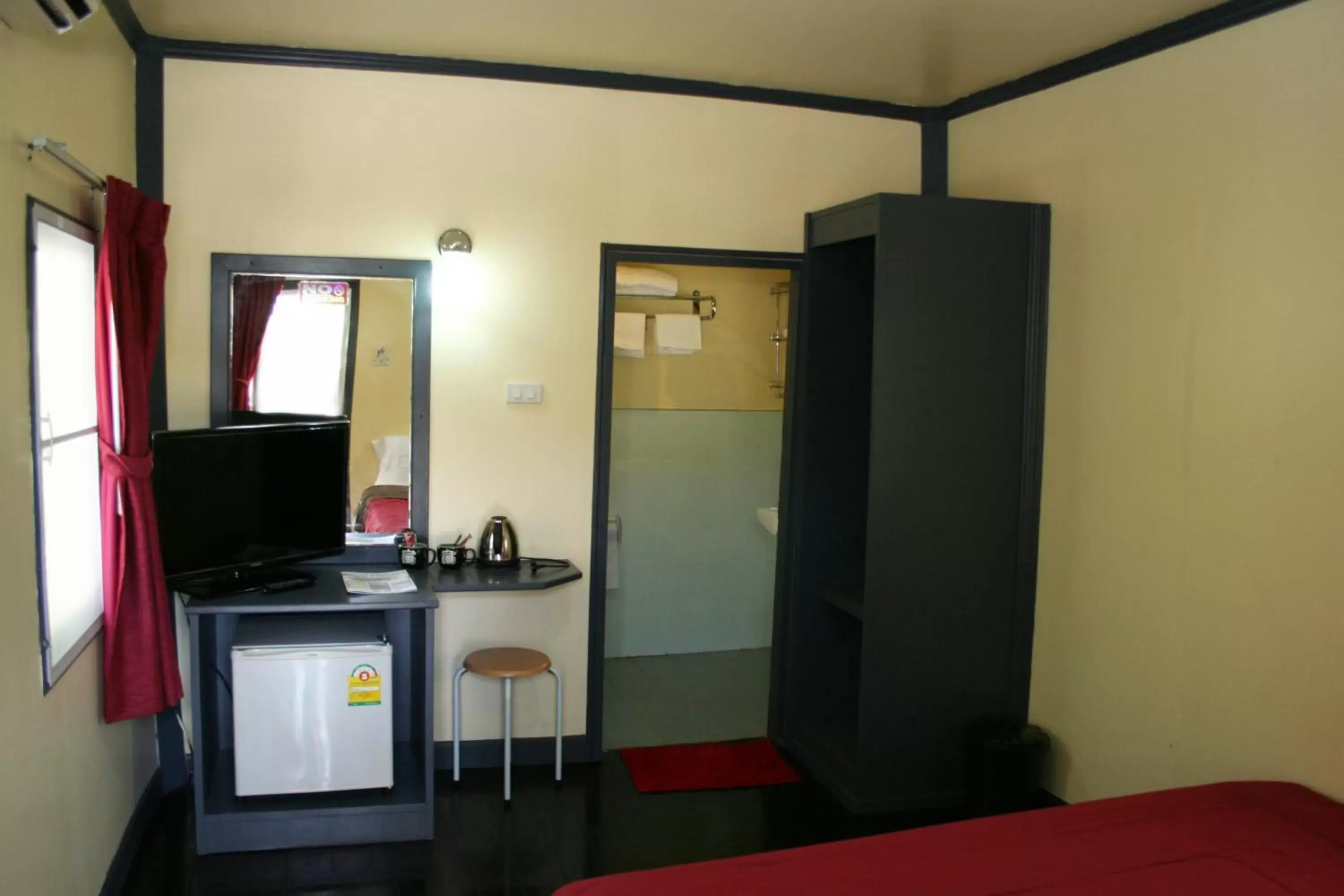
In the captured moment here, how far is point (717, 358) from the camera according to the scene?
510 centimetres

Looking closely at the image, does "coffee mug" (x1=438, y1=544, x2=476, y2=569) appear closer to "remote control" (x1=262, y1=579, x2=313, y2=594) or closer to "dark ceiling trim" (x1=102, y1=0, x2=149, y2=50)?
"remote control" (x1=262, y1=579, x2=313, y2=594)

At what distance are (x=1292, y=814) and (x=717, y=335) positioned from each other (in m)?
3.25

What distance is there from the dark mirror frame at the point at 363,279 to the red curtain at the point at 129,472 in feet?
1.66

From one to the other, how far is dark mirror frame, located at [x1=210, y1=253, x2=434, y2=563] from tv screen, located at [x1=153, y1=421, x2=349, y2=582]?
0.78ft

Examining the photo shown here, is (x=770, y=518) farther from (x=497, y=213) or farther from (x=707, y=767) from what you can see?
(x=497, y=213)

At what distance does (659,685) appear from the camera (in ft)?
15.7

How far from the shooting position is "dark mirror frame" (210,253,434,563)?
3514 mm

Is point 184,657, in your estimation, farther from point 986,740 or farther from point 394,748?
point 986,740

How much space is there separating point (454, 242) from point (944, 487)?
1.92 meters

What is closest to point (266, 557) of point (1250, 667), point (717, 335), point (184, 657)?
point (184, 657)

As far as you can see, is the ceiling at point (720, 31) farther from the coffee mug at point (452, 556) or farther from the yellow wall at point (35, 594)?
the coffee mug at point (452, 556)

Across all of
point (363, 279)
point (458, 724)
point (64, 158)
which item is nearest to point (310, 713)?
point (458, 724)

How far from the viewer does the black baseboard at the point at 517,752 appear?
150 inches

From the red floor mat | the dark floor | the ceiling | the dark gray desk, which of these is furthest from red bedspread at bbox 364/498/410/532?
the ceiling
